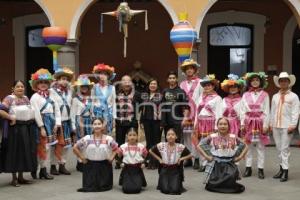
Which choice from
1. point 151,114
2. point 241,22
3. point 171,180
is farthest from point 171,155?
point 241,22

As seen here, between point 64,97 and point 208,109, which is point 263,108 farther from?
point 64,97

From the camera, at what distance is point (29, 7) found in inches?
606

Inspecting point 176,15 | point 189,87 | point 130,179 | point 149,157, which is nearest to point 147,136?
point 149,157

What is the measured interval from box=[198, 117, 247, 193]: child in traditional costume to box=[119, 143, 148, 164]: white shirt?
842 millimetres

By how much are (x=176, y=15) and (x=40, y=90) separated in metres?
4.84

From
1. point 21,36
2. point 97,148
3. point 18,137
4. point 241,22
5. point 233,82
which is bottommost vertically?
point 97,148

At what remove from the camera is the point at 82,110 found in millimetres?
8578

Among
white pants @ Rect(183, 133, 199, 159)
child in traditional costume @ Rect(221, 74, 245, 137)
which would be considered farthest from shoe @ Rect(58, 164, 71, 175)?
child in traditional costume @ Rect(221, 74, 245, 137)

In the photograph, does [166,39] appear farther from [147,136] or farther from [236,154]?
[236,154]

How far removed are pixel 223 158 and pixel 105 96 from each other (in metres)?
2.37

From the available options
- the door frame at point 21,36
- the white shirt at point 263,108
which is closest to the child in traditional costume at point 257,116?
the white shirt at point 263,108

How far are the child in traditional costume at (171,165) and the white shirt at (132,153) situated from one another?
0.18 m

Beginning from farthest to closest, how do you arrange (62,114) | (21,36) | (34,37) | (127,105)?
(34,37), (21,36), (127,105), (62,114)

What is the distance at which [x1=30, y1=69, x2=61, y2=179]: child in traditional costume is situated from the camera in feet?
26.3
